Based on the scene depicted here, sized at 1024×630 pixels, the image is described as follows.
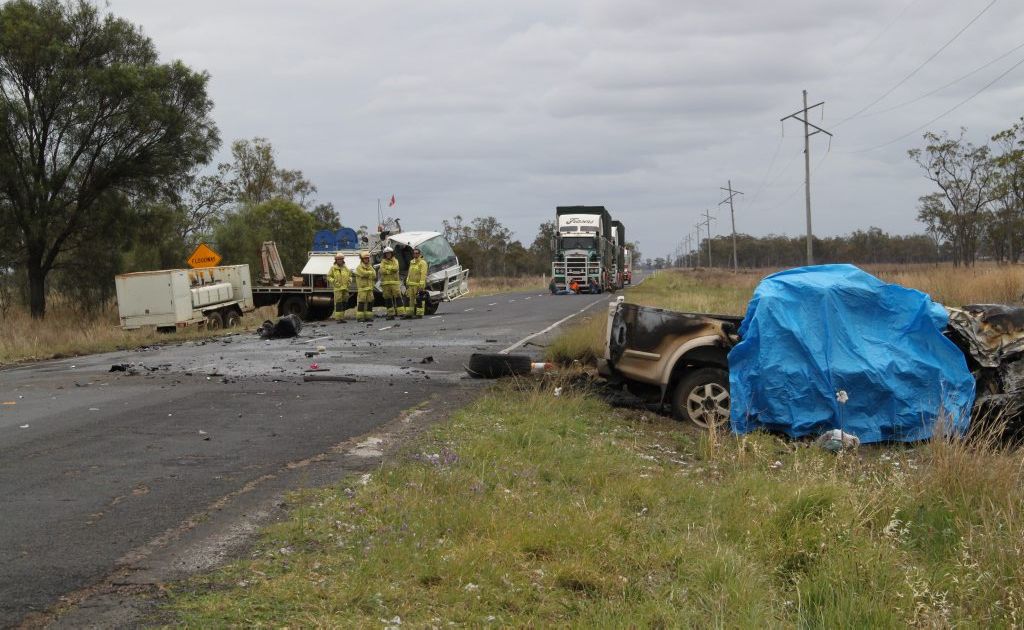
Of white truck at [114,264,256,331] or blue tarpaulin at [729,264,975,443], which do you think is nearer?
blue tarpaulin at [729,264,975,443]

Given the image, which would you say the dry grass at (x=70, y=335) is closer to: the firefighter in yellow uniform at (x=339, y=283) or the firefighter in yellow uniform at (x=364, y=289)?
the firefighter in yellow uniform at (x=339, y=283)

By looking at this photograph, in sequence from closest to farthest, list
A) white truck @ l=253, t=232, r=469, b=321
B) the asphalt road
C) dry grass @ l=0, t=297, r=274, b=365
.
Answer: the asphalt road → dry grass @ l=0, t=297, r=274, b=365 → white truck @ l=253, t=232, r=469, b=321

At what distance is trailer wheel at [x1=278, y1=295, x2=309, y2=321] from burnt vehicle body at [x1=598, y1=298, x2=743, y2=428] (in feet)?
71.3

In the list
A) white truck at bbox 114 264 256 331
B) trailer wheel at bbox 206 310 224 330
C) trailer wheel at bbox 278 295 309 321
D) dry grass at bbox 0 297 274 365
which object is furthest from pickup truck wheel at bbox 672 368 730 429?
trailer wheel at bbox 278 295 309 321

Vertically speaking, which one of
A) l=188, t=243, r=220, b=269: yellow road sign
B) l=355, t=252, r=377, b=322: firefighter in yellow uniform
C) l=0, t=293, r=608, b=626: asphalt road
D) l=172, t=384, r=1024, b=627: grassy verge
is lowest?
l=172, t=384, r=1024, b=627: grassy verge

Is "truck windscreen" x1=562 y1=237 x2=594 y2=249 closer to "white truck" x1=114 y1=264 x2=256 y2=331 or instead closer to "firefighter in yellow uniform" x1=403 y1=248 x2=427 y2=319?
"firefighter in yellow uniform" x1=403 y1=248 x2=427 y2=319

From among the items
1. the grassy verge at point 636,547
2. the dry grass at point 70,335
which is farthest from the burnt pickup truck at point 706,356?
the dry grass at point 70,335

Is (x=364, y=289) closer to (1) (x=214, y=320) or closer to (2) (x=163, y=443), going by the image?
(1) (x=214, y=320)

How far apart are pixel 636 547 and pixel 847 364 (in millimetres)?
4324

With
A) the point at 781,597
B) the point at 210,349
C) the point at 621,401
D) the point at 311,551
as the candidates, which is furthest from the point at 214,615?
the point at 210,349

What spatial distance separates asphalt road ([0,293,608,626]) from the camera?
196 inches

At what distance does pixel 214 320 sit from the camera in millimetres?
26938

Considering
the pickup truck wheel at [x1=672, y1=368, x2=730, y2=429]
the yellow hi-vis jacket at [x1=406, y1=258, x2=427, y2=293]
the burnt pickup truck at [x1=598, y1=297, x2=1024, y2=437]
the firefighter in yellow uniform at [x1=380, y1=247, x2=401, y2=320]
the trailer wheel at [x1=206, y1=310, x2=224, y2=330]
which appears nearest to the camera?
the burnt pickup truck at [x1=598, y1=297, x2=1024, y2=437]

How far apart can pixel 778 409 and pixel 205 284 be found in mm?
21674
